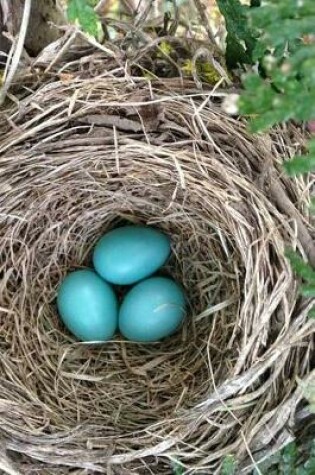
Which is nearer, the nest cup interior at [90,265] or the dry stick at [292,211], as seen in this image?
the dry stick at [292,211]

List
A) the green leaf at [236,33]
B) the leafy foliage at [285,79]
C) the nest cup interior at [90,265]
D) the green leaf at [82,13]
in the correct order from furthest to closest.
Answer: the nest cup interior at [90,265]
the green leaf at [236,33]
the green leaf at [82,13]
the leafy foliage at [285,79]

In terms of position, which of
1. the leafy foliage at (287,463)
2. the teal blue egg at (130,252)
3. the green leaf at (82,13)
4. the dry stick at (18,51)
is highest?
the green leaf at (82,13)

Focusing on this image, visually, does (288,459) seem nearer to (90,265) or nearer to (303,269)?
(303,269)

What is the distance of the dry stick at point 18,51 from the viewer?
3.25 feet

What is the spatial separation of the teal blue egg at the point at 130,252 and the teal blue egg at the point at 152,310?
0.10ft

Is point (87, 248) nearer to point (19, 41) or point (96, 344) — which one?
point (96, 344)

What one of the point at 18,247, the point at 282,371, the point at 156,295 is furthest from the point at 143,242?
the point at 282,371

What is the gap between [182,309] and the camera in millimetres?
1254

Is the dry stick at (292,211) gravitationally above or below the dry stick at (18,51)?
below

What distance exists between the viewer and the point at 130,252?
124cm

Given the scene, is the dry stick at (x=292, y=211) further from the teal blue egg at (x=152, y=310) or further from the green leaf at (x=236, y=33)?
the teal blue egg at (x=152, y=310)

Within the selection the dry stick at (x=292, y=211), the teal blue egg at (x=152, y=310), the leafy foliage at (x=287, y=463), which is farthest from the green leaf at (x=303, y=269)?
the teal blue egg at (x=152, y=310)

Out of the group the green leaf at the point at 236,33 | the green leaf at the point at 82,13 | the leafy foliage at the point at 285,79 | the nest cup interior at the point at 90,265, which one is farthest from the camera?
the nest cup interior at the point at 90,265

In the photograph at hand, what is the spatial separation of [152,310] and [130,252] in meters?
0.10
